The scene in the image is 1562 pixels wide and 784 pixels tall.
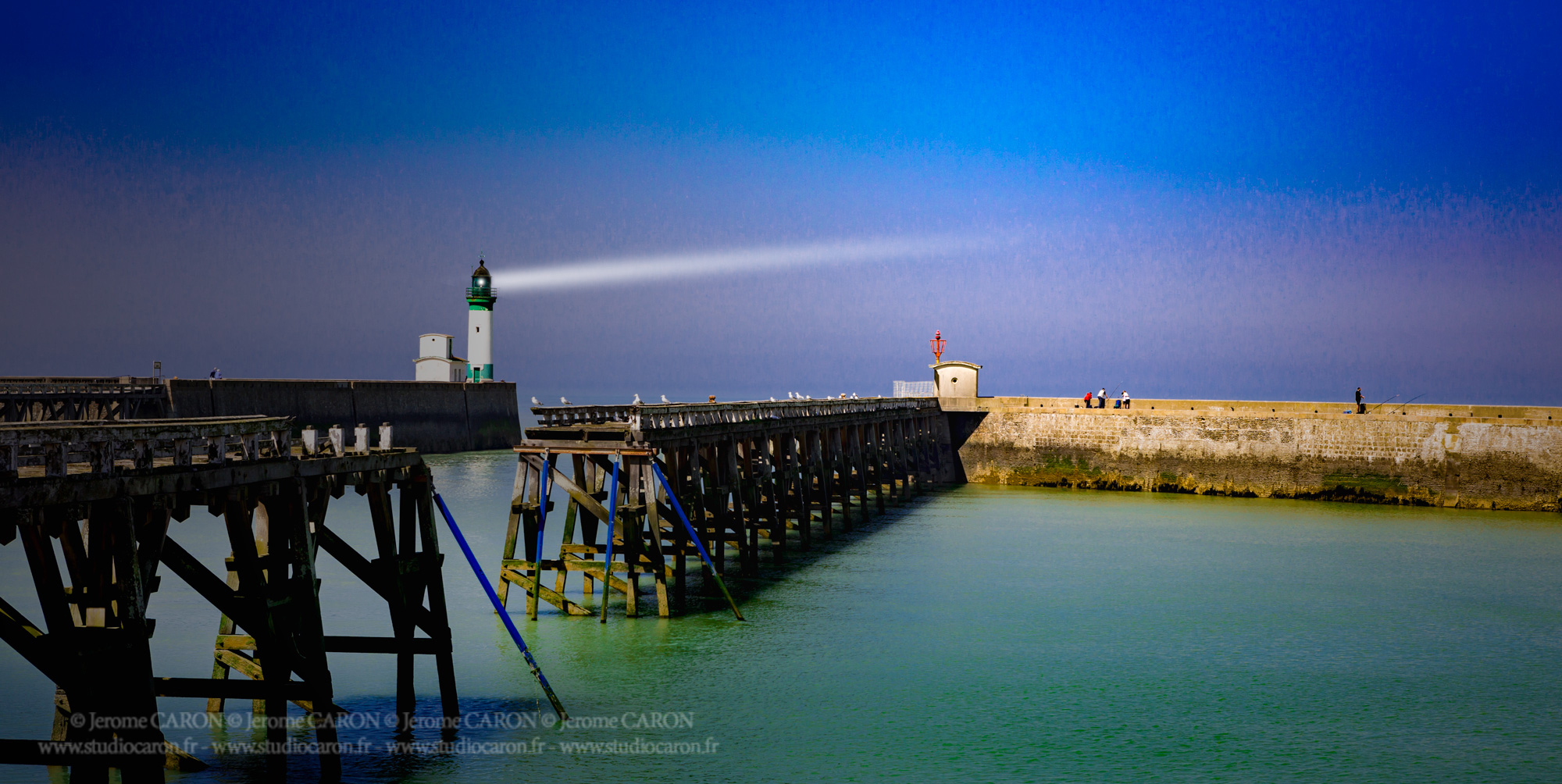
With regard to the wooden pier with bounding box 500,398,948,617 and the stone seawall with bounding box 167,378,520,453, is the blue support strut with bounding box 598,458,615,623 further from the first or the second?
the stone seawall with bounding box 167,378,520,453

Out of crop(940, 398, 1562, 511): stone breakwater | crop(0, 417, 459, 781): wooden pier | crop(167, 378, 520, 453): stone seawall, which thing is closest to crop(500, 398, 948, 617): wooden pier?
crop(0, 417, 459, 781): wooden pier

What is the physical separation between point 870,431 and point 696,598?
1538 cm

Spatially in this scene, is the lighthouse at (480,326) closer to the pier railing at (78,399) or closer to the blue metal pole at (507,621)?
the pier railing at (78,399)

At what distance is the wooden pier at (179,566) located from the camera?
781 cm

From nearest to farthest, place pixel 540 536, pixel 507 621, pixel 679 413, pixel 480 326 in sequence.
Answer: pixel 507 621 < pixel 540 536 < pixel 679 413 < pixel 480 326

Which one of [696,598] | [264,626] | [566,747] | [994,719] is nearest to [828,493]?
[696,598]

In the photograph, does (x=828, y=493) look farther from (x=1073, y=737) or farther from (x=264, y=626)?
(x=264, y=626)

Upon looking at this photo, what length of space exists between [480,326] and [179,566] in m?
53.8

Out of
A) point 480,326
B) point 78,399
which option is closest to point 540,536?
point 78,399

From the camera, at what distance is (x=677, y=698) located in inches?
517

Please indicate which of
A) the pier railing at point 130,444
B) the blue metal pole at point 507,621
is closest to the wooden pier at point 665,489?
the blue metal pole at point 507,621

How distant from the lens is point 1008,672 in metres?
15.0

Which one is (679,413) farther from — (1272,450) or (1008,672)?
(1272,450)

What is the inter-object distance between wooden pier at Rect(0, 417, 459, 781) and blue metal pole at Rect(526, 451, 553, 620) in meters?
4.67
